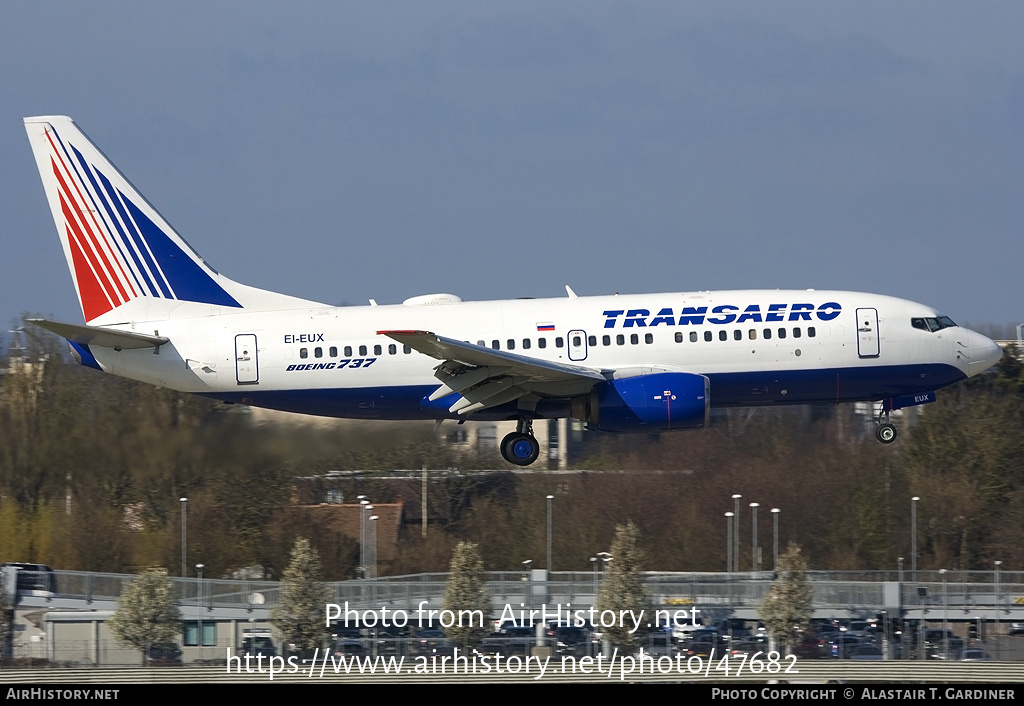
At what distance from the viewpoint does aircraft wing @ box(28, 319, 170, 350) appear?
108 ft

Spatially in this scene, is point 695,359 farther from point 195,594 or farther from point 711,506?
point 711,506

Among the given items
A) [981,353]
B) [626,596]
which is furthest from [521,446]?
[981,353]

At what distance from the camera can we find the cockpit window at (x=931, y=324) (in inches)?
1383

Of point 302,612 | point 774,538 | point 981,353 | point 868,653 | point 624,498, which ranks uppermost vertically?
point 981,353

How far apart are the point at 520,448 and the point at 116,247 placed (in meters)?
11.7

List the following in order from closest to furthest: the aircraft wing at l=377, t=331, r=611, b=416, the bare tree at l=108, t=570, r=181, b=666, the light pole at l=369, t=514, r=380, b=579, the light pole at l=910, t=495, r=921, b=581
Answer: the aircraft wing at l=377, t=331, r=611, b=416, the bare tree at l=108, t=570, r=181, b=666, the light pole at l=369, t=514, r=380, b=579, the light pole at l=910, t=495, r=921, b=581

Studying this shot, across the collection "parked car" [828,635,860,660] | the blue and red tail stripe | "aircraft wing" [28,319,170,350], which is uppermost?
the blue and red tail stripe

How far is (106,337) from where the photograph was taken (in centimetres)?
3366

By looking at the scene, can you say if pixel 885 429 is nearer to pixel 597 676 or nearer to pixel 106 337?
pixel 597 676

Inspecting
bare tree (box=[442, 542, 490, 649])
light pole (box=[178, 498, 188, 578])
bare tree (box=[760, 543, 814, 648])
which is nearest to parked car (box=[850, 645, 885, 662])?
bare tree (box=[760, 543, 814, 648])

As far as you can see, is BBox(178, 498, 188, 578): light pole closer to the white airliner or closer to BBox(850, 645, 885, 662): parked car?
the white airliner

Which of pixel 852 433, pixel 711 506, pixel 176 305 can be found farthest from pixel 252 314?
pixel 852 433

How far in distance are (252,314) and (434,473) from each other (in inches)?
944

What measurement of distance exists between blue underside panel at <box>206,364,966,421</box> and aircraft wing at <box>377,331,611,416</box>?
52 centimetres
